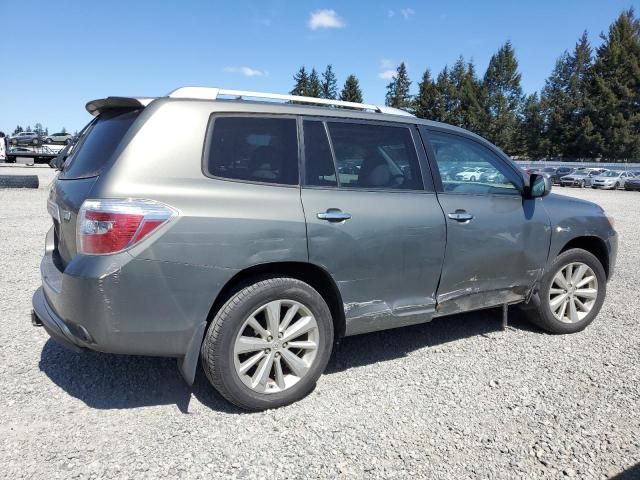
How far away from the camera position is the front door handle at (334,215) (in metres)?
2.98

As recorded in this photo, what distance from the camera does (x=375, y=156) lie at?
3.43 metres

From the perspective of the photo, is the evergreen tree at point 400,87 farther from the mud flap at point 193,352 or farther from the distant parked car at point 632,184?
the mud flap at point 193,352

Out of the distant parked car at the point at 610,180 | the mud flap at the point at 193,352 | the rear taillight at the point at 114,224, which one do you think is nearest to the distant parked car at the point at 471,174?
the mud flap at the point at 193,352

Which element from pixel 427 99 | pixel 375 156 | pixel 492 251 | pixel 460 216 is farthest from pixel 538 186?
pixel 427 99

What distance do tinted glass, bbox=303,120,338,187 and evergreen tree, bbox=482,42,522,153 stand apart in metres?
82.8

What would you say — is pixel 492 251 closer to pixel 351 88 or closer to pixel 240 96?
pixel 240 96

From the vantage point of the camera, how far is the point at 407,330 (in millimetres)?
4391

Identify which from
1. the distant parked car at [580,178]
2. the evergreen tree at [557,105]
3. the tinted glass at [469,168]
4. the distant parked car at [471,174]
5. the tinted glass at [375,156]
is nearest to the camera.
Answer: the tinted glass at [375,156]

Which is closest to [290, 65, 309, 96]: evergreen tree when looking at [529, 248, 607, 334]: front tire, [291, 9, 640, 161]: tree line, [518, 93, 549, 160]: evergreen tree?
[291, 9, 640, 161]: tree line

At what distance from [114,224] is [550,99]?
87.3 meters

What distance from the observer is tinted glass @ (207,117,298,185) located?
2.84 meters

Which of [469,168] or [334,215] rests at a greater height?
[469,168]

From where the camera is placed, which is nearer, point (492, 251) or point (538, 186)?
point (492, 251)

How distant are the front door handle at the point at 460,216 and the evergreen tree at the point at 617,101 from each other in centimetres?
7302
